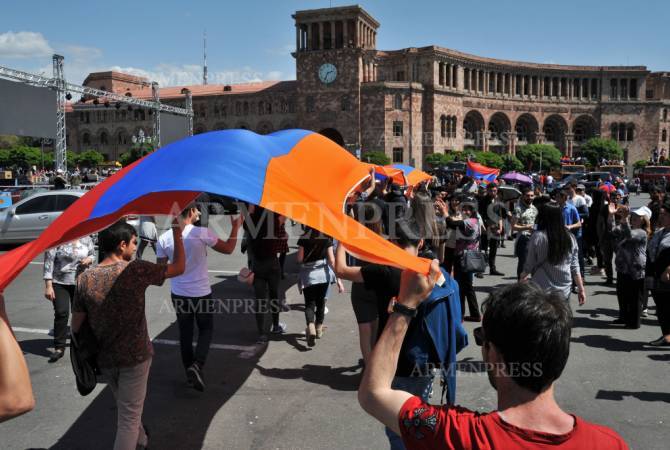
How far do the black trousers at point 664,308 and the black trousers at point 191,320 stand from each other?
5.33 meters

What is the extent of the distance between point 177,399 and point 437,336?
2.91 m

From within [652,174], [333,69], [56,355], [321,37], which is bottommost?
[56,355]

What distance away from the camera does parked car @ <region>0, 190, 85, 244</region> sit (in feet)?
44.0

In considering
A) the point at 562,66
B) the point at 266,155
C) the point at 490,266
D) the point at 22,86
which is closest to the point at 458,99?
the point at 562,66

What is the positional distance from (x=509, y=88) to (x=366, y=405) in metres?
72.2

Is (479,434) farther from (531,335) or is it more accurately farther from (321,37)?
(321,37)

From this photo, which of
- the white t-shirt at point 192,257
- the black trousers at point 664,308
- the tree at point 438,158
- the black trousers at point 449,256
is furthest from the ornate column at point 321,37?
the white t-shirt at point 192,257

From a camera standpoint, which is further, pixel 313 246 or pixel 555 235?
pixel 313 246

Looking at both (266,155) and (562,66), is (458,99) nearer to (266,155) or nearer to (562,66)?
(562,66)

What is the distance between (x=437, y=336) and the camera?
10.4 feet

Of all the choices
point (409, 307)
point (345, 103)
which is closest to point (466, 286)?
point (409, 307)

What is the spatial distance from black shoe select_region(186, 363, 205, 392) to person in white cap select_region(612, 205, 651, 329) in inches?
225

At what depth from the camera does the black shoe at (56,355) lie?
587 cm

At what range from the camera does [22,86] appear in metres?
23.7
